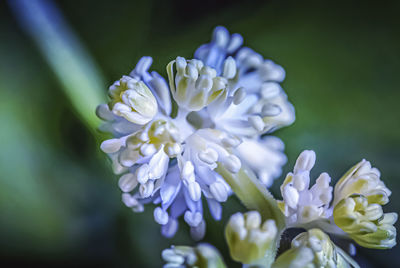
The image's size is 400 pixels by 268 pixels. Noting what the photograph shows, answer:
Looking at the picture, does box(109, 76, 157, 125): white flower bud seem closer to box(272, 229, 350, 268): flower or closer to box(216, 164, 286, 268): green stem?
box(216, 164, 286, 268): green stem

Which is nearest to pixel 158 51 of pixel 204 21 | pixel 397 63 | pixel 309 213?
pixel 204 21

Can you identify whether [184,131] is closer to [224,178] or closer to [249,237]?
[224,178]

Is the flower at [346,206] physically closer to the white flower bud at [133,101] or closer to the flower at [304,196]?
the flower at [304,196]

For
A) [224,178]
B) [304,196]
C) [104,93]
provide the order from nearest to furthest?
[304,196]
[224,178]
[104,93]

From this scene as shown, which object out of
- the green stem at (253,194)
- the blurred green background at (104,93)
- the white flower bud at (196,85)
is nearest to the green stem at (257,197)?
the green stem at (253,194)

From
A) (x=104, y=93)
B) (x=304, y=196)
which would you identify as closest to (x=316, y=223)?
(x=304, y=196)

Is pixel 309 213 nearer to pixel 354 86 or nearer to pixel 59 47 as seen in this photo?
pixel 354 86
